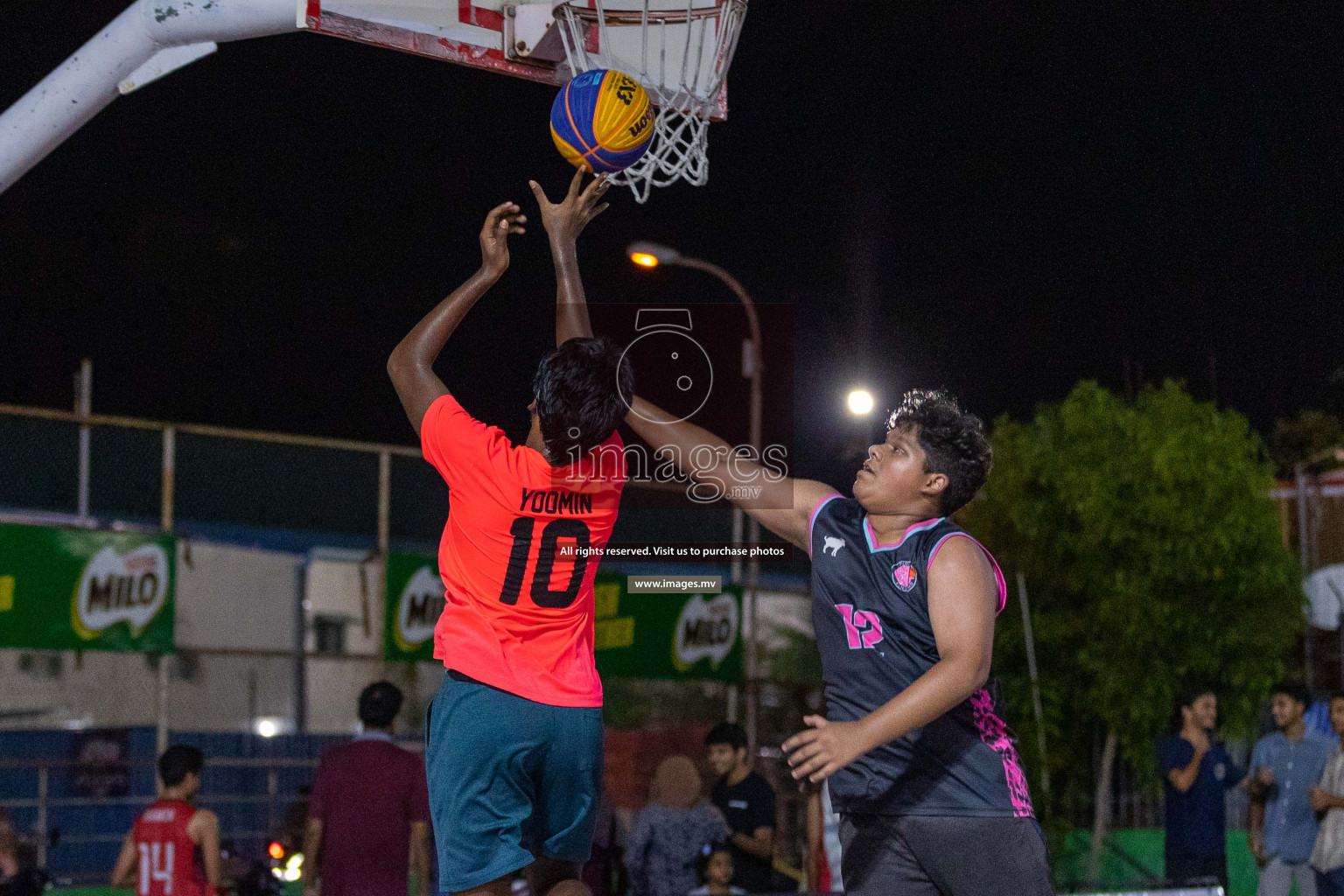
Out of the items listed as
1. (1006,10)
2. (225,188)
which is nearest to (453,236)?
(225,188)

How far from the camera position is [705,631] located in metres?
13.2

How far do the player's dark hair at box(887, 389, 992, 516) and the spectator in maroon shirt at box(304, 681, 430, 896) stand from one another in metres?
3.68

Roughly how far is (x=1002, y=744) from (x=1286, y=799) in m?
7.16

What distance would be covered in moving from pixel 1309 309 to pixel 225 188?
25.0 metres

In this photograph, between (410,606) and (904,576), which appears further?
(410,606)

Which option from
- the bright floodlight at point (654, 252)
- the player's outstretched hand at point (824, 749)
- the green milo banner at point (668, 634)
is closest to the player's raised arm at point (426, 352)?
the player's outstretched hand at point (824, 749)

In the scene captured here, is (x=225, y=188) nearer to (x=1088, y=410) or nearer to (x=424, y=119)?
(x=424, y=119)

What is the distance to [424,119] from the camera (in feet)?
97.8

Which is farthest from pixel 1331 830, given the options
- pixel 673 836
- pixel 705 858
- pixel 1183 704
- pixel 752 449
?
pixel 752 449

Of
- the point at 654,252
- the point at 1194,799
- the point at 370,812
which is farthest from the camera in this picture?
the point at 654,252

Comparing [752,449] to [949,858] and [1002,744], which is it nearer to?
[1002,744]

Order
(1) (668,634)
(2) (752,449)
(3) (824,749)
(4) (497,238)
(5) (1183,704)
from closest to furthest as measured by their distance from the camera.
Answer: (3) (824,749), (4) (497,238), (5) (1183,704), (2) (752,449), (1) (668,634)

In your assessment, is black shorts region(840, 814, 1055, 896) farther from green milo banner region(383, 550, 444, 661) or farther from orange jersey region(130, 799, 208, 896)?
green milo banner region(383, 550, 444, 661)

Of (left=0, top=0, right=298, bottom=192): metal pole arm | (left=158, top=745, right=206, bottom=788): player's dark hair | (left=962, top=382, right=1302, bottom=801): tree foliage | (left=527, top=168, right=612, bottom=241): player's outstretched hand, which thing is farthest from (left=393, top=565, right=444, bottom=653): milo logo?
(left=962, top=382, right=1302, bottom=801): tree foliage
